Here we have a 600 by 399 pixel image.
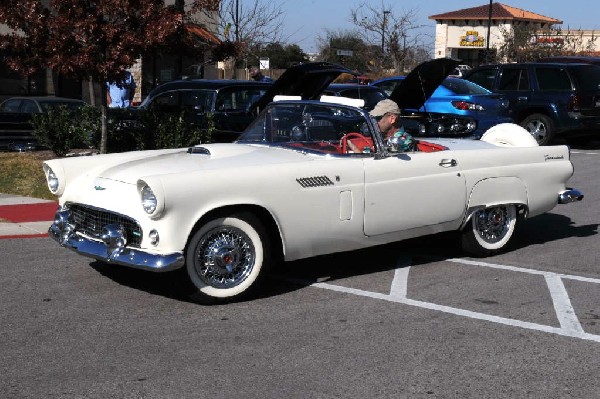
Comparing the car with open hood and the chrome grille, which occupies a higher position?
the car with open hood

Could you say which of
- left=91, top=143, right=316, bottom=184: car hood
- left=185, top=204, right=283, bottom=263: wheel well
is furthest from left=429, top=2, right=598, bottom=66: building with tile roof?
left=185, top=204, right=283, bottom=263: wheel well

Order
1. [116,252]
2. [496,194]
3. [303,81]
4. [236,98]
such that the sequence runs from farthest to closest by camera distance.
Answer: [236,98] < [303,81] < [496,194] < [116,252]

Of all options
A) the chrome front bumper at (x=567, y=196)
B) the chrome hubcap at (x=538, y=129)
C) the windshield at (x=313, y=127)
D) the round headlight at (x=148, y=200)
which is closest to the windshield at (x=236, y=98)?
the chrome hubcap at (x=538, y=129)

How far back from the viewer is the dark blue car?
608 inches

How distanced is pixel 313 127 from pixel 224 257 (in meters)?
1.69

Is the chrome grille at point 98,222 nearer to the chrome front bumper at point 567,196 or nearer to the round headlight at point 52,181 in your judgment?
the round headlight at point 52,181

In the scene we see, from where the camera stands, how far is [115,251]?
19.1 ft

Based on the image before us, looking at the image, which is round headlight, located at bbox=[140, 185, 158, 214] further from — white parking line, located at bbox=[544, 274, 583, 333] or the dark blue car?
the dark blue car

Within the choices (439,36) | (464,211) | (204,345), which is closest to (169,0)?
(464,211)

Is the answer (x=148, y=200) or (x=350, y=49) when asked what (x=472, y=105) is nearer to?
(x=148, y=200)

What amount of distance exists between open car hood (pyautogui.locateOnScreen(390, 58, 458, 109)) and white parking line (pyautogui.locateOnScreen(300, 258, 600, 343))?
5669 mm

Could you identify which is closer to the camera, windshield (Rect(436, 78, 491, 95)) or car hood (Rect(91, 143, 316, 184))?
car hood (Rect(91, 143, 316, 184))

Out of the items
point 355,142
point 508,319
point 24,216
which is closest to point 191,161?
point 355,142

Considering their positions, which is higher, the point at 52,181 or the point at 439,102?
the point at 439,102
